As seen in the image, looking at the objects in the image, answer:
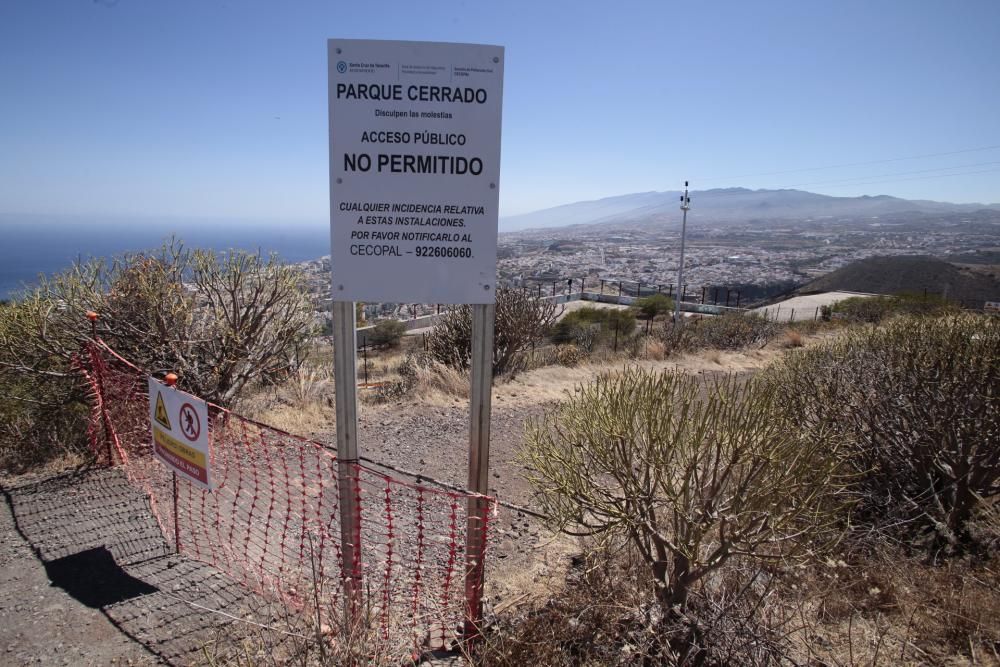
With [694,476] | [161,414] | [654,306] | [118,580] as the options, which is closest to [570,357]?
[694,476]

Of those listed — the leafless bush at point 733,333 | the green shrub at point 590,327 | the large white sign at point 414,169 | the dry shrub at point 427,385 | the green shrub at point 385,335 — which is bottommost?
the green shrub at point 385,335

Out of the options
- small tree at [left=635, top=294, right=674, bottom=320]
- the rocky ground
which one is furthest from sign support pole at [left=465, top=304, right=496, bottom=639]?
small tree at [left=635, top=294, right=674, bottom=320]

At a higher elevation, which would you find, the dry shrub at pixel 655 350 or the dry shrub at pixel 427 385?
the dry shrub at pixel 427 385

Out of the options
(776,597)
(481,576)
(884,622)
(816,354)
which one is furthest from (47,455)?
(816,354)

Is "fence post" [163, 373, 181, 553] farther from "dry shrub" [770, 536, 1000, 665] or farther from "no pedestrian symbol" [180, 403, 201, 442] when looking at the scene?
"dry shrub" [770, 536, 1000, 665]

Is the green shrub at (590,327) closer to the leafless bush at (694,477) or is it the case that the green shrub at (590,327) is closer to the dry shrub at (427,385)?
the dry shrub at (427,385)

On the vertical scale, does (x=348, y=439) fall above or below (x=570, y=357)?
above

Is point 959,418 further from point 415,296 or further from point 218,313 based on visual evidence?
point 218,313

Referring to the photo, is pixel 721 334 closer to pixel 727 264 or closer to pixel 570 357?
pixel 570 357

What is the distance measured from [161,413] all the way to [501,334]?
8158mm

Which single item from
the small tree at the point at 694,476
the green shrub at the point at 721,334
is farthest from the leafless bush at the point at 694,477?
the green shrub at the point at 721,334

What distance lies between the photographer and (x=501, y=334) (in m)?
11.5

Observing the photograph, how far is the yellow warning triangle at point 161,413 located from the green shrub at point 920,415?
485 cm

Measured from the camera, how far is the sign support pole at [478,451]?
2.49 meters
